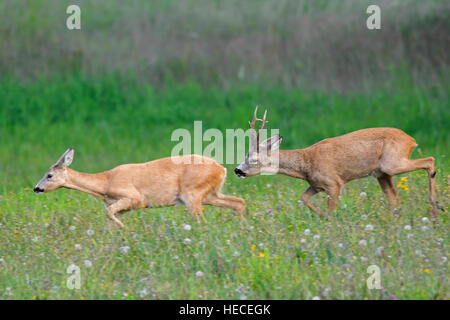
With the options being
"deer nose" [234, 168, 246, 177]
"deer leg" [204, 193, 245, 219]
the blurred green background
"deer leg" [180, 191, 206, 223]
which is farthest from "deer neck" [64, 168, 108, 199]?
the blurred green background

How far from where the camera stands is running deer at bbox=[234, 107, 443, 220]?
9039 mm

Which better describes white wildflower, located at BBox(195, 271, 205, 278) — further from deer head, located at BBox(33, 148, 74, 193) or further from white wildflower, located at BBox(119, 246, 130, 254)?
deer head, located at BBox(33, 148, 74, 193)

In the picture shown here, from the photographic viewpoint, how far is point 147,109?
16.3m

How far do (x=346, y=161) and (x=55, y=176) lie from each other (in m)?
3.14

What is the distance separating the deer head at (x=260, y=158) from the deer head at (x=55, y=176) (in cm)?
184

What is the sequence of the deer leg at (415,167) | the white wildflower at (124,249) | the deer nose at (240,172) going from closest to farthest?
1. the white wildflower at (124,249)
2. the deer leg at (415,167)
3. the deer nose at (240,172)

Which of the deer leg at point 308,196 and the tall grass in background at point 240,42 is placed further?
the tall grass in background at point 240,42

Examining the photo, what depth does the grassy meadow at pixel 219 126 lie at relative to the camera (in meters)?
6.76

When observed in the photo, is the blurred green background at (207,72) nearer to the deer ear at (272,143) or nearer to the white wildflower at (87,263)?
the deer ear at (272,143)

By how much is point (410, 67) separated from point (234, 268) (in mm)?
10670

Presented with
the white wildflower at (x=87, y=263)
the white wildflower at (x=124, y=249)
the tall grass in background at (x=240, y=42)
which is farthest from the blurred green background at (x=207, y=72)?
the white wildflower at (x=87, y=263)

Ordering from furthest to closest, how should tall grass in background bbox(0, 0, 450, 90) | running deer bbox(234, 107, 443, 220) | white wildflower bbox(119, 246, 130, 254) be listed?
1. tall grass in background bbox(0, 0, 450, 90)
2. running deer bbox(234, 107, 443, 220)
3. white wildflower bbox(119, 246, 130, 254)

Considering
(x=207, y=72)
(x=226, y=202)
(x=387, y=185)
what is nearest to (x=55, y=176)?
(x=226, y=202)

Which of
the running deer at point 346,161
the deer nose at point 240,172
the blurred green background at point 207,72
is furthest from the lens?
the blurred green background at point 207,72
